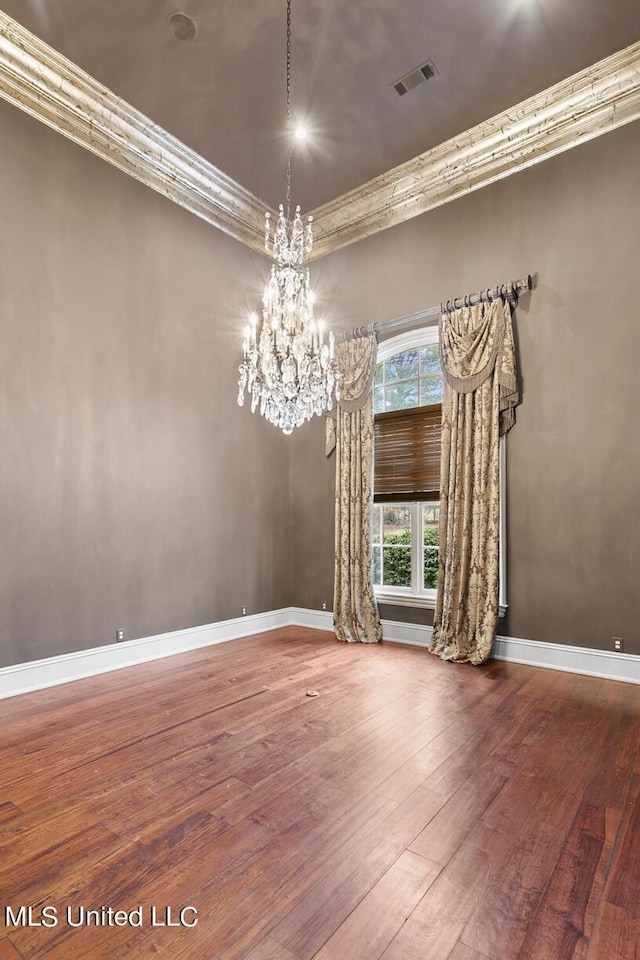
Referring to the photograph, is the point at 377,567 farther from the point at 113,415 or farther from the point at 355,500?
the point at 113,415

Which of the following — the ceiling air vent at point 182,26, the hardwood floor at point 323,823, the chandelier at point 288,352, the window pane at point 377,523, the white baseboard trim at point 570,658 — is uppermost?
the ceiling air vent at point 182,26

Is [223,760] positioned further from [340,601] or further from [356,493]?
[356,493]

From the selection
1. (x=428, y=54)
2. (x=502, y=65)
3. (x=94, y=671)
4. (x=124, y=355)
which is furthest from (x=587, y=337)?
(x=94, y=671)

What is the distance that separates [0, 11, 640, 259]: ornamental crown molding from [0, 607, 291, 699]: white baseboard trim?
164 inches

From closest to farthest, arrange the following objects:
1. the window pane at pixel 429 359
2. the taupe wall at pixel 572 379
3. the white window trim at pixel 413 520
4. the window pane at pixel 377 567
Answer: the taupe wall at pixel 572 379 → the white window trim at pixel 413 520 → the window pane at pixel 429 359 → the window pane at pixel 377 567

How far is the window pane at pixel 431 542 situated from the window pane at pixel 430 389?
1058 millimetres

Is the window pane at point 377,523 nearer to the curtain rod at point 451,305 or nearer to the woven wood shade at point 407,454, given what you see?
the woven wood shade at point 407,454

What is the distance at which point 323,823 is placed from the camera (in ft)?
6.70

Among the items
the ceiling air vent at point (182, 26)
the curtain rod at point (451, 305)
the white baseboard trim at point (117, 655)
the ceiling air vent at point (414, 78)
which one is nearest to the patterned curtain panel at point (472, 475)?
the curtain rod at point (451, 305)

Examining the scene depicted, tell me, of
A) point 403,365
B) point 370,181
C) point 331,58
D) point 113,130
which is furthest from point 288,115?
point 403,365

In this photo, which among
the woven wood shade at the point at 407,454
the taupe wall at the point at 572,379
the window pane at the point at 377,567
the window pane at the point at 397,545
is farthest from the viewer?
the window pane at the point at 377,567

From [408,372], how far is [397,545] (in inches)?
72.3

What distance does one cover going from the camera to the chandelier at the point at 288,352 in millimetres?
3506

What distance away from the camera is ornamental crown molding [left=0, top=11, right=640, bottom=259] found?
3713 mm
